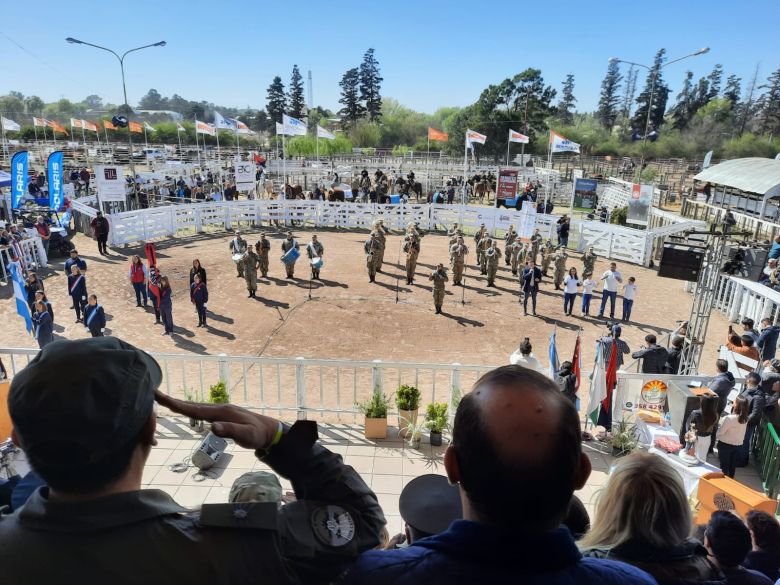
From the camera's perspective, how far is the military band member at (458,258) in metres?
17.6

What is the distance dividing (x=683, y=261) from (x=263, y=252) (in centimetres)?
1235

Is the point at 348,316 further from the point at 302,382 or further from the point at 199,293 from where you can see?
the point at 302,382

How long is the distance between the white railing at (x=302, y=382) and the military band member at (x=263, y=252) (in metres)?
6.65

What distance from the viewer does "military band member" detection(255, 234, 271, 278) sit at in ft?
58.4

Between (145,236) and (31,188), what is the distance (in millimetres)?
11890

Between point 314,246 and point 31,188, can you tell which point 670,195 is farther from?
point 31,188

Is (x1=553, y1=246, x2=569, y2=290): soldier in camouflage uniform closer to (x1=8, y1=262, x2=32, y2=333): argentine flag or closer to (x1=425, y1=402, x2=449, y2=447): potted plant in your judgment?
(x1=425, y1=402, x2=449, y2=447): potted plant

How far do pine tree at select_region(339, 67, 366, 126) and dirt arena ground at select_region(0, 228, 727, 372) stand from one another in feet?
228

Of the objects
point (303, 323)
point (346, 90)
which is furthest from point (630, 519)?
point (346, 90)

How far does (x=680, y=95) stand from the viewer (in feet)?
322

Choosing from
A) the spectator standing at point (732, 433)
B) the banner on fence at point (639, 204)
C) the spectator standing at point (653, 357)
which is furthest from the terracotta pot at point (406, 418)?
the banner on fence at point (639, 204)

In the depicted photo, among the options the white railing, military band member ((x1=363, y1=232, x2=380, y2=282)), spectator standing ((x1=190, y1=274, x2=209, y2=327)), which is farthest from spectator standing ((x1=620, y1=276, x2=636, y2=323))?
spectator standing ((x1=190, y1=274, x2=209, y2=327))

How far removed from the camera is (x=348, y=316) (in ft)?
49.5

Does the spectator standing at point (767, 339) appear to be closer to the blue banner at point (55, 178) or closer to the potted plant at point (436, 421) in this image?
the potted plant at point (436, 421)
